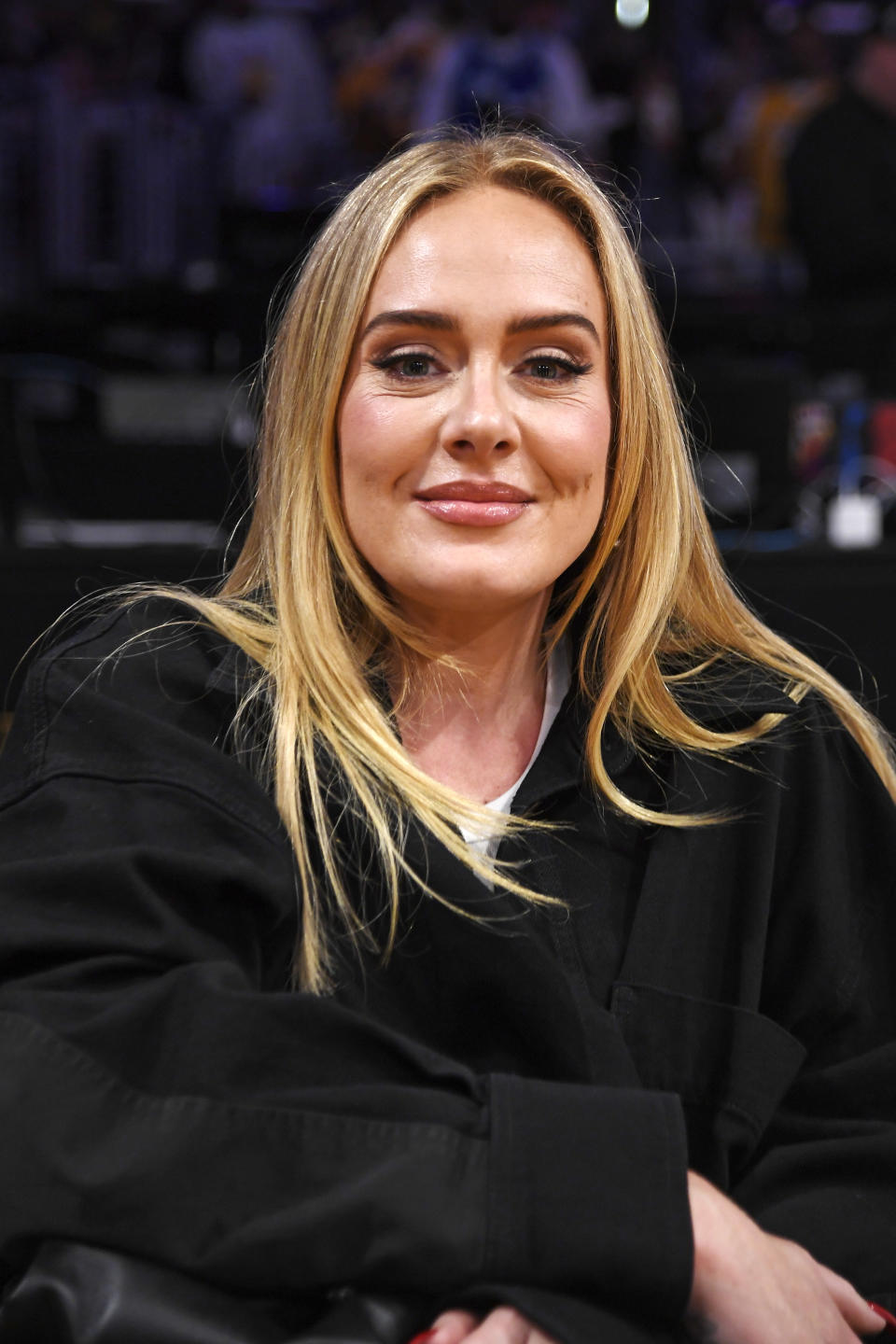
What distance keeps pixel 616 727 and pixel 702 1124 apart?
13.0 inches

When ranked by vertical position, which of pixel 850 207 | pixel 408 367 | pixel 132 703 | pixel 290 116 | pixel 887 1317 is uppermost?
pixel 290 116

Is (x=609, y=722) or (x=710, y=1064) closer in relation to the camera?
(x=710, y=1064)

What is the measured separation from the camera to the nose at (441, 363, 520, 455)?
1185 mm

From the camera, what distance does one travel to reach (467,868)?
1.13 meters

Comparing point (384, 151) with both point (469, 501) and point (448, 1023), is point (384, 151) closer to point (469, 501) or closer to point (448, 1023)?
point (469, 501)

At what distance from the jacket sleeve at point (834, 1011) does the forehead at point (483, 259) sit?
45cm

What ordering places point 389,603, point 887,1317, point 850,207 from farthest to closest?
point 850,207
point 389,603
point 887,1317

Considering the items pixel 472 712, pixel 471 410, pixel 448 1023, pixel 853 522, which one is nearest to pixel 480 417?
pixel 471 410

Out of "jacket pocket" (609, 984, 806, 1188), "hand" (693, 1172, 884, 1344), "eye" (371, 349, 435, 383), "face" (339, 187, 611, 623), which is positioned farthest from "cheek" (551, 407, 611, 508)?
A: "hand" (693, 1172, 884, 1344)

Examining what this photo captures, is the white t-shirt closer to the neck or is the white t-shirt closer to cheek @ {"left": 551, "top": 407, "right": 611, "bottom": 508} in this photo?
the neck

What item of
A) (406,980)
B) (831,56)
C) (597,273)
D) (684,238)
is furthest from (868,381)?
(406,980)

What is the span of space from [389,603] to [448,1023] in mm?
366

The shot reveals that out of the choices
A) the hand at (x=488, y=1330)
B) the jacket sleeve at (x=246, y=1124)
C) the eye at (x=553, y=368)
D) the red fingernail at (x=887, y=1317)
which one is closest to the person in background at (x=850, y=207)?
the eye at (x=553, y=368)

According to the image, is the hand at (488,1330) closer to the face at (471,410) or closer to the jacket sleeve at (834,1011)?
the jacket sleeve at (834,1011)
